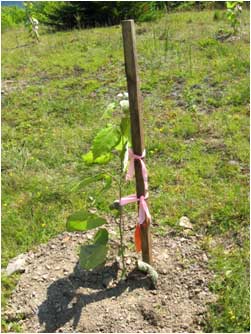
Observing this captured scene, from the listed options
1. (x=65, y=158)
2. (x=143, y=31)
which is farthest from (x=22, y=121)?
(x=143, y=31)

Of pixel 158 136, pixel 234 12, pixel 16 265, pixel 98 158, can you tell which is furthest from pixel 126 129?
pixel 234 12

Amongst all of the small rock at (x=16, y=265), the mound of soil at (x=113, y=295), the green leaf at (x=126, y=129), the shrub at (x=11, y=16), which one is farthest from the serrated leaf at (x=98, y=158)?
the shrub at (x=11, y=16)

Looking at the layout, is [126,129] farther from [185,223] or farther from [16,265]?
[16,265]

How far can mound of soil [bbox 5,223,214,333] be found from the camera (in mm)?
2443

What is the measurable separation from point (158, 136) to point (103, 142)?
7.92ft

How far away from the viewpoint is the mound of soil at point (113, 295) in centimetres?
244

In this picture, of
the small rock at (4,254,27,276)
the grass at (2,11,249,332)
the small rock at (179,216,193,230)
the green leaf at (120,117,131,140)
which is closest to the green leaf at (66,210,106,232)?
the grass at (2,11,249,332)

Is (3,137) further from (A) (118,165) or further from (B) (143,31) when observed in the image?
(B) (143,31)

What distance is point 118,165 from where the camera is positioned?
13.6ft

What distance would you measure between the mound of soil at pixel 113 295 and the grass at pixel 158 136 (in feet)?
0.38

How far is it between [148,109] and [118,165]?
124 centimetres

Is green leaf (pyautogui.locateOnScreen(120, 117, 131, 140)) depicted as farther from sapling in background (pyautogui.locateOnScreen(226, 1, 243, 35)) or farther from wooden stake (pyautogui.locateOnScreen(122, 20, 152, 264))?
sapling in background (pyautogui.locateOnScreen(226, 1, 243, 35))

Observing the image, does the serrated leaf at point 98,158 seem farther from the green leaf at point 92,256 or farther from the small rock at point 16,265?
the small rock at point 16,265

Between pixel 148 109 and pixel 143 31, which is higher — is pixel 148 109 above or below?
below
